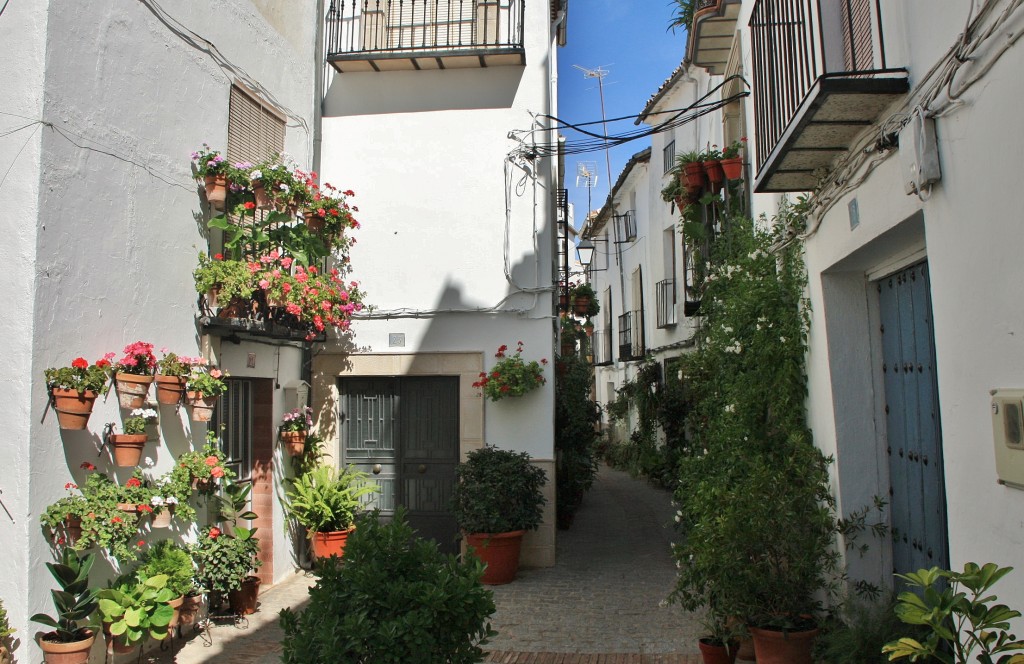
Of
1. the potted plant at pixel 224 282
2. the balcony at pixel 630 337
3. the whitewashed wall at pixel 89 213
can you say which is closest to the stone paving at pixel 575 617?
the whitewashed wall at pixel 89 213

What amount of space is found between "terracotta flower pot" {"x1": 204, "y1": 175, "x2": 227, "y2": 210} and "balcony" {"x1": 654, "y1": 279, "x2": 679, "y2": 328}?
1006cm

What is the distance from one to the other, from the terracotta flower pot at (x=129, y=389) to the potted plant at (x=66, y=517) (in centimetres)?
66

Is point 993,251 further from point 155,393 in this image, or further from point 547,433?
point 547,433

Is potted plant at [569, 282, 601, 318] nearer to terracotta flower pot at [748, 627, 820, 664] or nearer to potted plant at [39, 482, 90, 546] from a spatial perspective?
terracotta flower pot at [748, 627, 820, 664]

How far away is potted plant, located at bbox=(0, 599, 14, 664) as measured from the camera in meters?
4.61

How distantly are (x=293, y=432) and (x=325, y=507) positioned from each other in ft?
2.94

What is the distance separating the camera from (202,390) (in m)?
6.22

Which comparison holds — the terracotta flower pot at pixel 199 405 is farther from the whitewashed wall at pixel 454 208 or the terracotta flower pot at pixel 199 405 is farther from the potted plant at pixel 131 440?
the whitewashed wall at pixel 454 208

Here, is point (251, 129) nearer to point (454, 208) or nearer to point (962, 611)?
point (454, 208)

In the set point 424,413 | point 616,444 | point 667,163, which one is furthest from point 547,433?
point 616,444

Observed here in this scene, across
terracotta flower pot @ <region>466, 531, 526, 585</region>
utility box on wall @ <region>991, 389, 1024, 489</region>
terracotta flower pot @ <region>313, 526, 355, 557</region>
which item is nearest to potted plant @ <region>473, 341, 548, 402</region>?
terracotta flower pot @ <region>466, 531, 526, 585</region>

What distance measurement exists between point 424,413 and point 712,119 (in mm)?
5979

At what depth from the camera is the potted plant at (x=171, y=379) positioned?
19.6 feet

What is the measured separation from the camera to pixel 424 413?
31.0 feet
